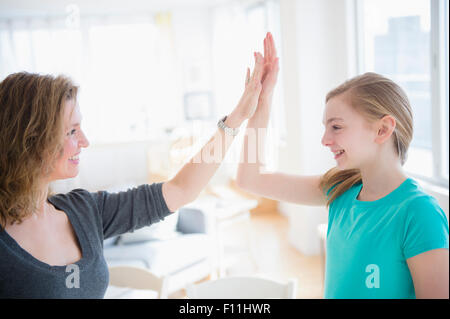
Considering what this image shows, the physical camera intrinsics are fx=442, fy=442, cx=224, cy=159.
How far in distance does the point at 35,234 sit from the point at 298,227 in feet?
10.5

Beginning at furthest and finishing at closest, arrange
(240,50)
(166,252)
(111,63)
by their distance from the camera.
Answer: (111,63)
(240,50)
(166,252)

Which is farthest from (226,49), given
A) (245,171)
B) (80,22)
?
(245,171)

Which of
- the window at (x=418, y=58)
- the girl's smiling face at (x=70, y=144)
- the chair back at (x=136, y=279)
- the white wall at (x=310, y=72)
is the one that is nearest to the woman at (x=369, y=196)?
the girl's smiling face at (x=70, y=144)

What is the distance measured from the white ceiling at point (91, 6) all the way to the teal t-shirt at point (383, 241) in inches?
214

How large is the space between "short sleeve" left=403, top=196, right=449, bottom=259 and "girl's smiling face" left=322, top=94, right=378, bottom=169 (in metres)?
0.16

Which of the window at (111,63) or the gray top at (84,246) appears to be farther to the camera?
the window at (111,63)

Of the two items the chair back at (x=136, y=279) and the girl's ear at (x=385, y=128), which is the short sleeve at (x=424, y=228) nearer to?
the girl's ear at (x=385, y=128)

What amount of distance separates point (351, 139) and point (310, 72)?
2769 millimetres

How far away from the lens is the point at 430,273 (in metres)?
0.68

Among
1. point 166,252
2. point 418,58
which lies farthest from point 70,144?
point 418,58

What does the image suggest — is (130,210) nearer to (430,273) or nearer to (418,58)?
(430,273)

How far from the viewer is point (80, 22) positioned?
629cm

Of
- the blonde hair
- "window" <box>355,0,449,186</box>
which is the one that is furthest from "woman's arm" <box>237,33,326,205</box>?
"window" <box>355,0,449,186</box>

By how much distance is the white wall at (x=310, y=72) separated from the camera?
11.5ft
